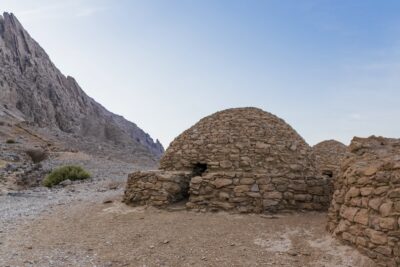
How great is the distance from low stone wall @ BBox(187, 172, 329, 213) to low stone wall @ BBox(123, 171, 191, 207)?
0.73 meters

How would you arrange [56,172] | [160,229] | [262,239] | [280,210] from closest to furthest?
[262,239], [160,229], [280,210], [56,172]

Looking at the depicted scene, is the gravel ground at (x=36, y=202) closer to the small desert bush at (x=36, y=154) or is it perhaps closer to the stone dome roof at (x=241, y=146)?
the stone dome roof at (x=241, y=146)

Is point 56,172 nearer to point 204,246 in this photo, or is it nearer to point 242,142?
point 242,142

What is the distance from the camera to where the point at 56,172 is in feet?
62.3

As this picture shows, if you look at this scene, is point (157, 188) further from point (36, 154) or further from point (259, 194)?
point (36, 154)

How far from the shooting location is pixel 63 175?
19.0 m

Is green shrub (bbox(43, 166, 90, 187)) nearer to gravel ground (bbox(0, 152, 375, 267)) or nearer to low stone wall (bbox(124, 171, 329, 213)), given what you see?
gravel ground (bbox(0, 152, 375, 267))

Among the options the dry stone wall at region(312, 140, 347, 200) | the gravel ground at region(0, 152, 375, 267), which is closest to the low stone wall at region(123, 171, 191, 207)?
the gravel ground at region(0, 152, 375, 267)

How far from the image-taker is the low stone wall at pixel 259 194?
31.4 feet

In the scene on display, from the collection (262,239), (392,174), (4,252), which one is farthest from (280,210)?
(4,252)

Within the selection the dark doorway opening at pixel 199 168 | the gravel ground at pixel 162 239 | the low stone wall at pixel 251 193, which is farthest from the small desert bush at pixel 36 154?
the low stone wall at pixel 251 193

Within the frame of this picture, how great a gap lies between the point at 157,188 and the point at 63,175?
33.6ft

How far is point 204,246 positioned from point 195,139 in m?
4.97

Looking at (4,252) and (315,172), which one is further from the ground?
(315,172)
